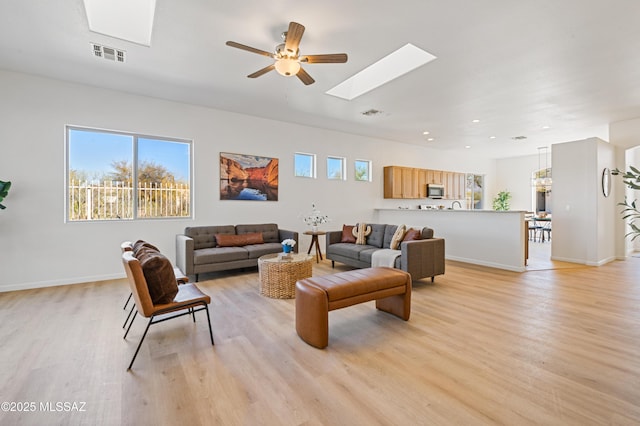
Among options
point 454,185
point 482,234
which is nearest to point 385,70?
point 482,234

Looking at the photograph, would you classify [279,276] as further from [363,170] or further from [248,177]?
[363,170]

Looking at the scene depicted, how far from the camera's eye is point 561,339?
260cm

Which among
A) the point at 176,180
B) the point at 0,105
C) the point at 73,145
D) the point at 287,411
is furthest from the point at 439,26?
the point at 0,105

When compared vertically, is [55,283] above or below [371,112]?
below

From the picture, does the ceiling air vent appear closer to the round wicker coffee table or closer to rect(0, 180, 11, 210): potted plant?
rect(0, 180, 11, 210): potted plant

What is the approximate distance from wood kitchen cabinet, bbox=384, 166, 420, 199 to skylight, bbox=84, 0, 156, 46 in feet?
20.7

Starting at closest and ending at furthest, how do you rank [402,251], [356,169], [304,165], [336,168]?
1. [402,251]
2. [304,165]
3. [336,168]
4. [356,169]

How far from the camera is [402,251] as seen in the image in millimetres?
4184

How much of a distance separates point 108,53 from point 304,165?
4108mm

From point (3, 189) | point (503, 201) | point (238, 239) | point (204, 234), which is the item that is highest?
point (503, 201)

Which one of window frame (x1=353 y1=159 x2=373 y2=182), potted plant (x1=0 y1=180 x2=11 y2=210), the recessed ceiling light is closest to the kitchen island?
window frame (x1=353 y1=159 x2=373 y2=182)

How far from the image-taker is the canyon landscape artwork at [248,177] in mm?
5703

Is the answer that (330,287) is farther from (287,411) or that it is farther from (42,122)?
(42,122)

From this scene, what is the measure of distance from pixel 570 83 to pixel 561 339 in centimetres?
381
